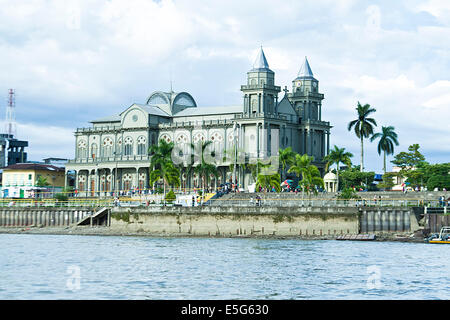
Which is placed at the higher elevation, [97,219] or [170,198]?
[170,198]

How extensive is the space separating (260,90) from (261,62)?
518 centimetres

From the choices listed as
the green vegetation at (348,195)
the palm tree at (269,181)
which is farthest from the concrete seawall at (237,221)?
the palm tree at (269,181)

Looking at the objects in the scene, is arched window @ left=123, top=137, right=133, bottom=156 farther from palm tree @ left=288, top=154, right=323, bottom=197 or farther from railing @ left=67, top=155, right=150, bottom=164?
palm tree @ left=288, top=154, right=323, bottom=197

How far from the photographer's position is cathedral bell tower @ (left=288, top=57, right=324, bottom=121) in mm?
125125

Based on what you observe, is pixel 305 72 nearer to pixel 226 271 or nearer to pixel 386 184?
pixel 386 184

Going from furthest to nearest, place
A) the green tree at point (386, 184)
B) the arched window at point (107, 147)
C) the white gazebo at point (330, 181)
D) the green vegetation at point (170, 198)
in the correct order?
the arched window at point (107, 147), the green tree at point (386, 184), the white gazebo at point (330, 181), the green vegetation at point (170, 198)

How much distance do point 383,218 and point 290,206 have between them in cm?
957

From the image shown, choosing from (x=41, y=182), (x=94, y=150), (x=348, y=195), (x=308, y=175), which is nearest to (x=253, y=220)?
(x=348, y=195)

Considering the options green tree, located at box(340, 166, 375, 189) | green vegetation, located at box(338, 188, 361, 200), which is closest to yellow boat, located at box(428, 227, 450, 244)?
green vegetation, located at box(338, 188, 361, 200)

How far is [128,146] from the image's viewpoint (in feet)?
431

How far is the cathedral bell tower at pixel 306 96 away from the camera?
12512cm

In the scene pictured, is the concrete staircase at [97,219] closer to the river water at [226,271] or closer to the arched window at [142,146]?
the river water at [226,271]

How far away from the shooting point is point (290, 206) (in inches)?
3024
